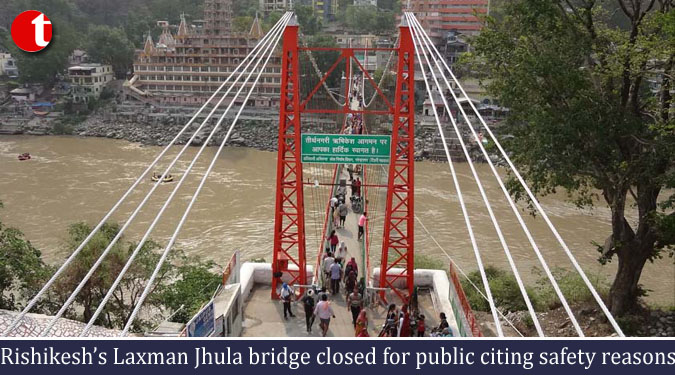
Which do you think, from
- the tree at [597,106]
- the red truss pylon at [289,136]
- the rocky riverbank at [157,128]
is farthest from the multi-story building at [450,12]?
the red truss pylon at [289,136]

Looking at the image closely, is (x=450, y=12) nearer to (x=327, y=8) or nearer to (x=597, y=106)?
(x=327, y=8)

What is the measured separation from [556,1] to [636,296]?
4.18m

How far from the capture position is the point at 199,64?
33812 millimetres

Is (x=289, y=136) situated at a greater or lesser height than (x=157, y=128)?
greater

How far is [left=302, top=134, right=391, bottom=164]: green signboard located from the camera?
7090 mm

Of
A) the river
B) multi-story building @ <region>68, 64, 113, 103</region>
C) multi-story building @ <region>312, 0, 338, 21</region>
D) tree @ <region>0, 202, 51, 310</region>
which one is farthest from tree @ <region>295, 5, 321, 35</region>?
tree @ <region>0, 202, 51, 310</region>

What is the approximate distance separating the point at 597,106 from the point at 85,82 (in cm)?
3239

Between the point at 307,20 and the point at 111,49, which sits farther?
the point at 307,20

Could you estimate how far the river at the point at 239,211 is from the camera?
13930 mm

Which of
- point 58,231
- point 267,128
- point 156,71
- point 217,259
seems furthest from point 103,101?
point 217,259

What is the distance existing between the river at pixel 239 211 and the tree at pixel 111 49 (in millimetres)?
12037

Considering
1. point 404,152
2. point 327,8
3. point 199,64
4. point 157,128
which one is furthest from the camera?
point 327,8

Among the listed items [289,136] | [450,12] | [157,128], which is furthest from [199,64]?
[289,136]

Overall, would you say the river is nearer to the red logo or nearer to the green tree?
the green tree
